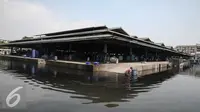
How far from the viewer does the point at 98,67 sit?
1091 inches

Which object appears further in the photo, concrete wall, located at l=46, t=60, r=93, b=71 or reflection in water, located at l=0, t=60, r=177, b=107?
concrete wall, located at l=46, t=60, r=93, b=71

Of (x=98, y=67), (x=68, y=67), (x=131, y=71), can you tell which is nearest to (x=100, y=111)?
(x=131, y=71)

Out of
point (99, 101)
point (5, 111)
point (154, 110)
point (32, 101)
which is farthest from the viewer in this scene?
point (99, 101)

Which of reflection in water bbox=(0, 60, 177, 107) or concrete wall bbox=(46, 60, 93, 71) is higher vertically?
concrete wall bbox=(46, 60, 93, 71)

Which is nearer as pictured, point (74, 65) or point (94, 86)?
point (94, 86)

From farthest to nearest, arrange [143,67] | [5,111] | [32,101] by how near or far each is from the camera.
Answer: [143,67] → [32,101] → [5,111]

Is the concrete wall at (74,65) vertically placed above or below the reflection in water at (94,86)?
above

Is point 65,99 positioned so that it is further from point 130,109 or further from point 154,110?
point 154,110

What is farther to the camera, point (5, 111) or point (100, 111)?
point (100, 111)

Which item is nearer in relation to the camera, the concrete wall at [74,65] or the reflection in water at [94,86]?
the reflection in water at [94,86]

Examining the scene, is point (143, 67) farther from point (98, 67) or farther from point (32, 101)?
point (32, 101)

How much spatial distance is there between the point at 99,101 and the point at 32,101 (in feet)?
12.2

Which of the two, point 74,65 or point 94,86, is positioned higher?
point 74,65

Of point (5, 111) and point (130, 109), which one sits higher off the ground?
point (5, 111)
